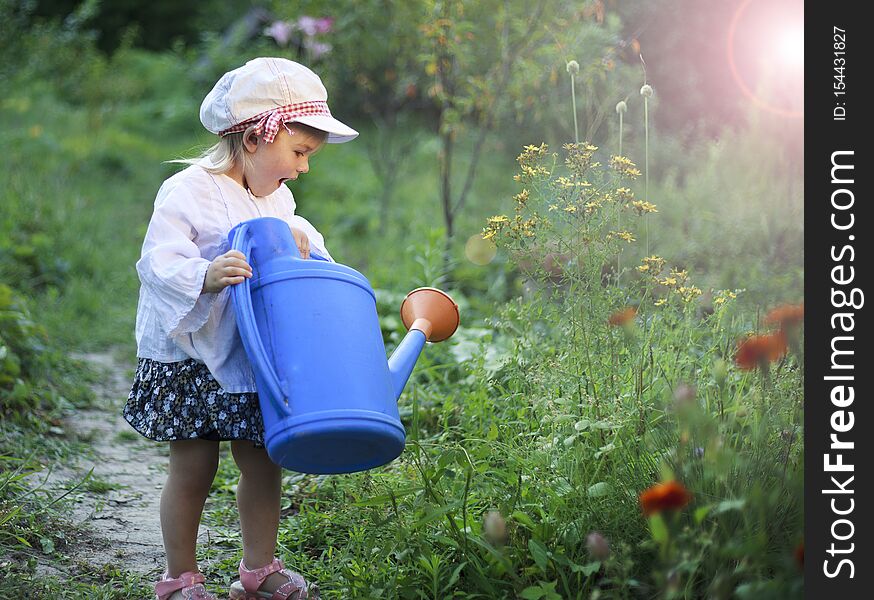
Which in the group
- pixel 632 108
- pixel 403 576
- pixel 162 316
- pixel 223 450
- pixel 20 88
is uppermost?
pixel 20 88

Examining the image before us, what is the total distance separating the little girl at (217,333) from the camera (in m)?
2.02

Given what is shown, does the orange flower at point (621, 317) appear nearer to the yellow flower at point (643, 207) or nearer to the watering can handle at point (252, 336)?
the yellow flower at point (643, 207)

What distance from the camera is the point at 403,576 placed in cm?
202

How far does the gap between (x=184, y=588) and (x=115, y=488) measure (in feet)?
2.83

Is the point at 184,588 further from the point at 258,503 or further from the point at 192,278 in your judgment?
the point at 192,278

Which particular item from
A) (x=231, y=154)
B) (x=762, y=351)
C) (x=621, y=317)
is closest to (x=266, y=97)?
(x=231, y=154)

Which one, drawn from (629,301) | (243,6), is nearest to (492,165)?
(629,301)

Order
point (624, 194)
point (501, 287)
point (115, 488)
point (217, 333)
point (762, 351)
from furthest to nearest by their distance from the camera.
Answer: point (501, 287)
point (115, 488)
point (624, 194)
point (217, 333)
point (762, 351)

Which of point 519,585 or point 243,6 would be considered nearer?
point 519,585

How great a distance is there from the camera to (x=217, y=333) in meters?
2.03
